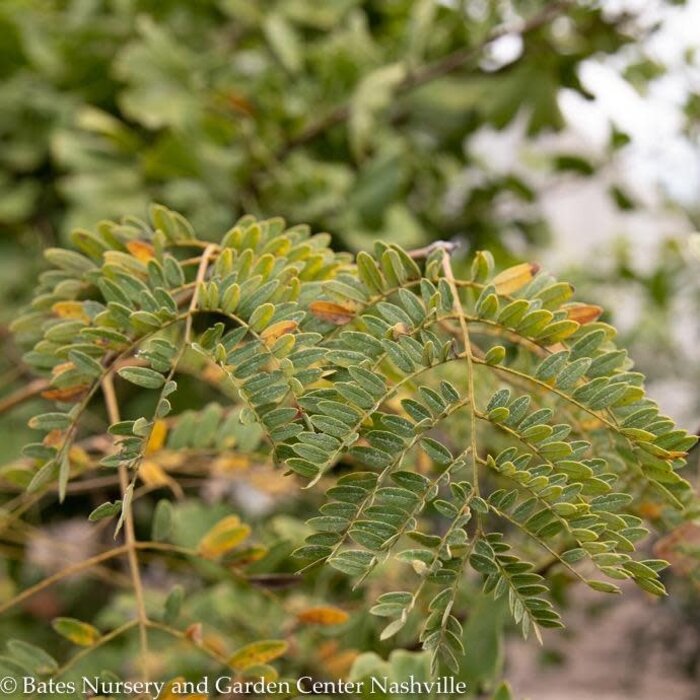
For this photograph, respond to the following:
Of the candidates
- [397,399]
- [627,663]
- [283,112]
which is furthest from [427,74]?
[627,663]

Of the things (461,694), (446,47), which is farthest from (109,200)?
(461,694)

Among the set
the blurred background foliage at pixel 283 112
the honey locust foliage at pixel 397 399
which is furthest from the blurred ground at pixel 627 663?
the honey locust foliage at pixel 397 399

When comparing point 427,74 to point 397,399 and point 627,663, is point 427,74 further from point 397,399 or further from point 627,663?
point 627,663

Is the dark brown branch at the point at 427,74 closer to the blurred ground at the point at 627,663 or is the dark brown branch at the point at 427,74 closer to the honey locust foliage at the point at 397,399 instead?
the honey locust foliage at the point at 397,399

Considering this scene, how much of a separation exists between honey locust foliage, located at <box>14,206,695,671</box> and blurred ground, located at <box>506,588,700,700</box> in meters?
1.58

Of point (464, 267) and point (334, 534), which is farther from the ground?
point (464, 267)

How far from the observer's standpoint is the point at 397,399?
0.45 m

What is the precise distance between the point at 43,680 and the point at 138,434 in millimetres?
175

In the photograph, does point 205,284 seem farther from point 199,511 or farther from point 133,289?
point 199,511

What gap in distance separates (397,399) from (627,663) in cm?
201

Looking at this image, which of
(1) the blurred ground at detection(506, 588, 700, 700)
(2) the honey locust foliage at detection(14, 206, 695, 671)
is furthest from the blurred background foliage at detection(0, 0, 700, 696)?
(1) the blurred ground at detection(506, 588, 700, 700)

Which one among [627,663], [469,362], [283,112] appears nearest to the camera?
[469,362]

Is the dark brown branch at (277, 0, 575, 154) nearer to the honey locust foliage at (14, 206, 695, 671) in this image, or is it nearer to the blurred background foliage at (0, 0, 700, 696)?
the blurred background foliage at (0, 0, 700, 696)

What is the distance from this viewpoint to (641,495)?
48 cm
